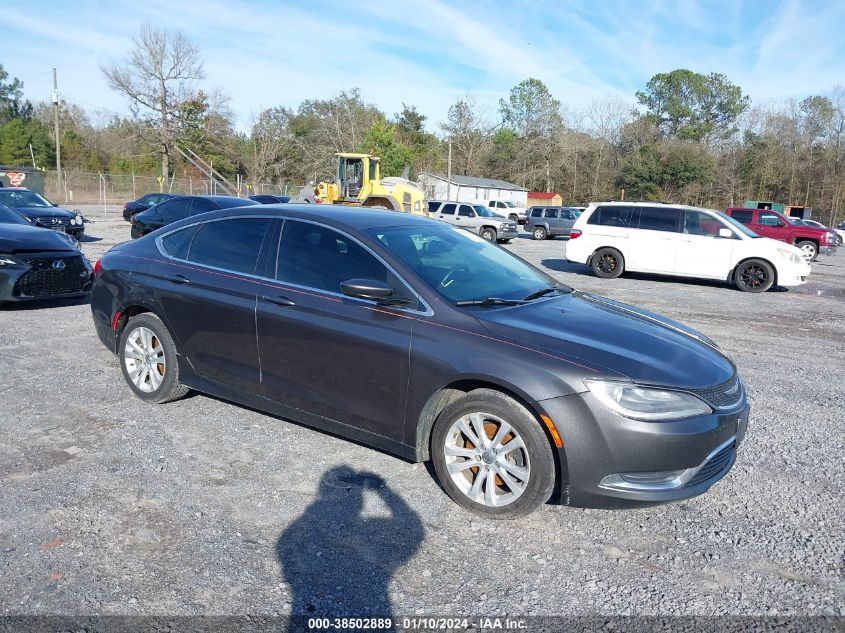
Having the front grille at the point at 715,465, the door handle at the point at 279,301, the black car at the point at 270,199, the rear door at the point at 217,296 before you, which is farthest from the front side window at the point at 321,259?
the black car at the point at 270,199

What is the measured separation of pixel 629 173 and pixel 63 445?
2538 inches

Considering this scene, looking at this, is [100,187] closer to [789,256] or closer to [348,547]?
[789,256]

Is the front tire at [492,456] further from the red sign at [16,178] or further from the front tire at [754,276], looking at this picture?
the red sign at [16,178]

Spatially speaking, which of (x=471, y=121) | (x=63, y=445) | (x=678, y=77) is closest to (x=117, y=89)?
(x=471, y=121)

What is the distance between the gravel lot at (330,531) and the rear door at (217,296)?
Result: 53 centimetres

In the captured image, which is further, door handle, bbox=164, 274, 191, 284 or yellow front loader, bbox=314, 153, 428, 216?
yellow front loader, bbox=314, 153, 428, 216

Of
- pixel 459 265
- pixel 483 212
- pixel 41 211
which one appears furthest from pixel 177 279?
pixel 483 212

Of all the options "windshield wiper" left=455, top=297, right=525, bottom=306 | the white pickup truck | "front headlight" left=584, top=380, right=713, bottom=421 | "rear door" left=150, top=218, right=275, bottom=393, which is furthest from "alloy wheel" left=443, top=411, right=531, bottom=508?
the white pickup truck

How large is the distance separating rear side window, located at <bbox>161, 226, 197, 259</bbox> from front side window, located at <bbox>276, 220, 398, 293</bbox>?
1.02m

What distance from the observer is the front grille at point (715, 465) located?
340 centimetres

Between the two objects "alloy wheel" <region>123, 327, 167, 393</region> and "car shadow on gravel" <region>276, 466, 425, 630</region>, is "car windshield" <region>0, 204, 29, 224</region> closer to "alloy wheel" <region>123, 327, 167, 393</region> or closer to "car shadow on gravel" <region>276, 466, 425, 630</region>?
"alloy wheel" <region>123, 327, 167, 393</region>

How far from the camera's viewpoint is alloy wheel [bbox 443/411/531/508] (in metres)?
3.45

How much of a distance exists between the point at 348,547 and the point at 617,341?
72.6 inches

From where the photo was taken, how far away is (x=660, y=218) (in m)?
14.5
